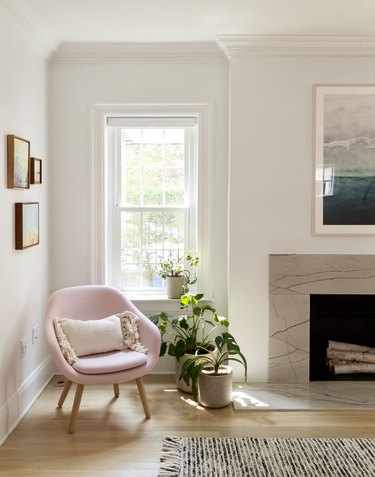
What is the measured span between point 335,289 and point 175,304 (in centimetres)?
123

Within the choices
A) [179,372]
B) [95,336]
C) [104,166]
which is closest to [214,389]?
[179,372]

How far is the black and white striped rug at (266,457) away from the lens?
2834 millimetres

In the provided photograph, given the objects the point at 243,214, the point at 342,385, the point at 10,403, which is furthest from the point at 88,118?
the point at 342,385

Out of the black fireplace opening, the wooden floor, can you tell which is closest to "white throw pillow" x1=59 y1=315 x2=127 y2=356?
the wooden floor

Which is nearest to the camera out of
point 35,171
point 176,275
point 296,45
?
point 35,171

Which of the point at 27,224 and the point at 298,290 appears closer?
the point at 27,224

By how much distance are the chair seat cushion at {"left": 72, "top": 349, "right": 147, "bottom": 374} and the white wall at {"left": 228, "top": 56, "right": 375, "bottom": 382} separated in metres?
0.95

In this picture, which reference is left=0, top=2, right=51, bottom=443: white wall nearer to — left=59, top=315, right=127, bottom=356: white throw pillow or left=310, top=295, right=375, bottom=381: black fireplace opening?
left=59, top=315, right=127, bottom=356: white throw pillow

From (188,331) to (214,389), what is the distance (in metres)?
0.64

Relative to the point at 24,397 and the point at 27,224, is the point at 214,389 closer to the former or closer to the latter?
the point at 24,397

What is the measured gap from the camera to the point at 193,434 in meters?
3.27

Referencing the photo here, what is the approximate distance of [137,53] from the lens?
4195mm

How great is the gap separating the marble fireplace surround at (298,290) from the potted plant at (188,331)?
45 cm

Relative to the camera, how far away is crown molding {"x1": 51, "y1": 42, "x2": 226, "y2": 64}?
415 cm
